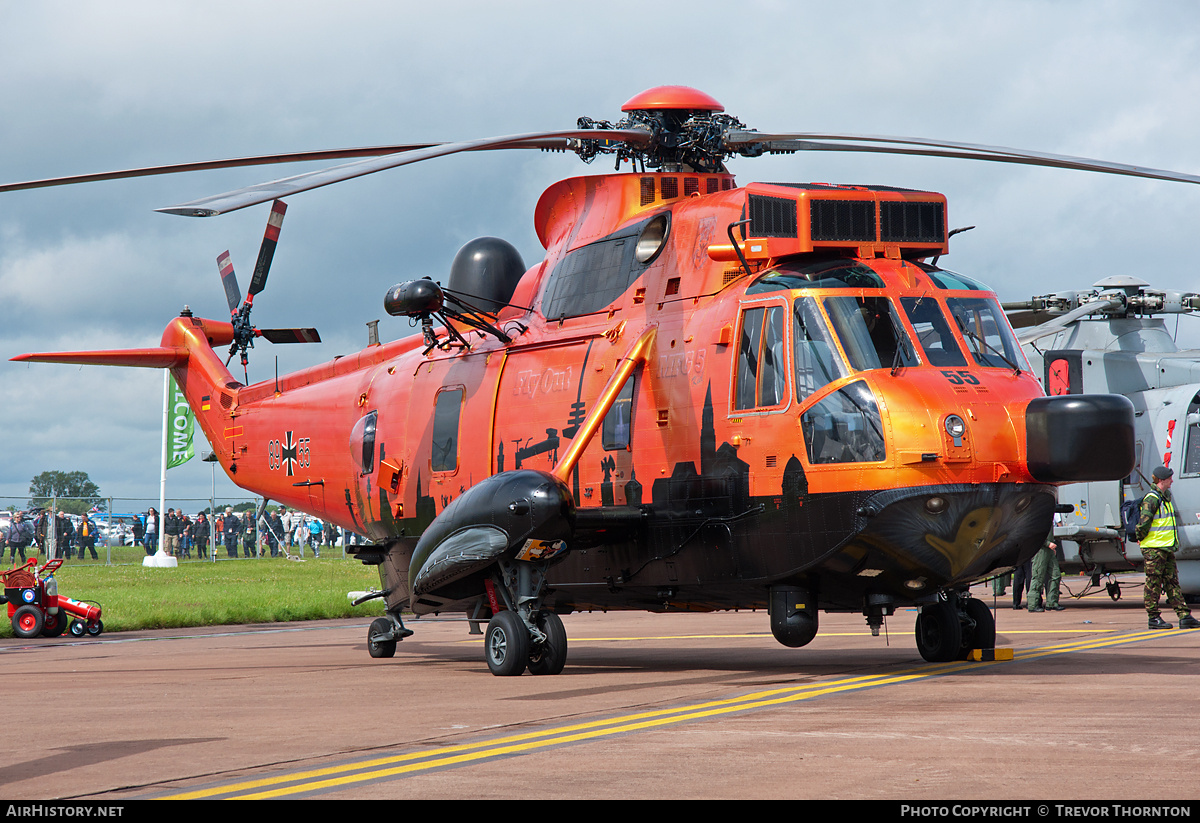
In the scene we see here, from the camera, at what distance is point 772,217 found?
11.8 m

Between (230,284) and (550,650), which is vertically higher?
(230,284)

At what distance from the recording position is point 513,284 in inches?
605

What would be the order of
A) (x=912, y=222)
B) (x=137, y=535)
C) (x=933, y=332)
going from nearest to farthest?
(x=933, y=332) < (x=912, y=222) < (x=137, y=535)

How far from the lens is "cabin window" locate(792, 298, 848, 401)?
11.0m

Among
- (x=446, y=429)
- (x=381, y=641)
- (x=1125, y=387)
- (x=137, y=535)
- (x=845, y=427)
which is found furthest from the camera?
(x=137, y=535)

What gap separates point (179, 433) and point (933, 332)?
32.8 meters

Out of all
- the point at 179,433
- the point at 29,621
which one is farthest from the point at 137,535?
the point at 29,621

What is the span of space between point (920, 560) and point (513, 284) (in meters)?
6.54

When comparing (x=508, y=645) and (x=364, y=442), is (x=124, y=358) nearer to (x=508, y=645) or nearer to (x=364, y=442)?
(x=364, y=442)

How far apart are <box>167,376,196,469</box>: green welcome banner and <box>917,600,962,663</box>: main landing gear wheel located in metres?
31.5

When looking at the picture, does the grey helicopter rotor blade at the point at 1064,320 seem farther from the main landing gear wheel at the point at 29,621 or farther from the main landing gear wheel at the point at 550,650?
the main landing gear wheel at the point at 29,621

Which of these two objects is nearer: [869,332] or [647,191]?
[869,332]

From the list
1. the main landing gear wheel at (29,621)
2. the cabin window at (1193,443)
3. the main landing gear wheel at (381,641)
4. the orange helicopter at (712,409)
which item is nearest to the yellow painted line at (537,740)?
the orange helicopter at (712,409)
